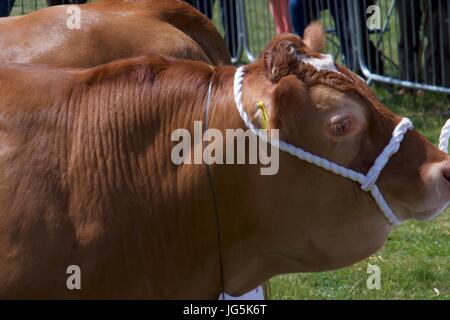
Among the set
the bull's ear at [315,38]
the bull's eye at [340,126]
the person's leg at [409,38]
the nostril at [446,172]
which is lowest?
the person's leg at [409,38]

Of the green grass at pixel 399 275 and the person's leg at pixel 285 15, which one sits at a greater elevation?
the person's leg at pixel 285 15

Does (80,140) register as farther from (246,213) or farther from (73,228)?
(246,213)

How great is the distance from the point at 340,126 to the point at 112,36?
5.96 feet

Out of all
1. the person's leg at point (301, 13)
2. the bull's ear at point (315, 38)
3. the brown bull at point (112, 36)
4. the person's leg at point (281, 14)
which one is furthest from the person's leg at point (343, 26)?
the bull's ear at point (315, 38)

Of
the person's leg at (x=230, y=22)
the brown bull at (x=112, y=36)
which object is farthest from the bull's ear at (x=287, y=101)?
the person's leg at (x=230, y=22)

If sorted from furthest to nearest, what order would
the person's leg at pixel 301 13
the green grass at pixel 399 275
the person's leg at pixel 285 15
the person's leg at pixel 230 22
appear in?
the person's leg at pixel 230 22 < the person's leg at pixel 301 13 < the person's leg at pixel 285 15 < the green grass at pixel 399 275

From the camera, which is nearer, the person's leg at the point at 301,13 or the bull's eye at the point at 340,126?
the bull's eye at the point at 340,126

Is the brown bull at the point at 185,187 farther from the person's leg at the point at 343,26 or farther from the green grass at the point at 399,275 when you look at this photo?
the person's leg at the point at 343,26

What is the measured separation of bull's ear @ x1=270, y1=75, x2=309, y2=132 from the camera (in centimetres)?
280

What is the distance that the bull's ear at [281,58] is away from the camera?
9.34 ft

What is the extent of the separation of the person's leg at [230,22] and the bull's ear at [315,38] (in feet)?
24.6

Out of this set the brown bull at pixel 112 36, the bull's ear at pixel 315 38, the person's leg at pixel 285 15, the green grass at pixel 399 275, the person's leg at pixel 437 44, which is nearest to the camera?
the bull's ear at pixel 315 38
